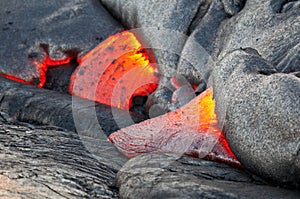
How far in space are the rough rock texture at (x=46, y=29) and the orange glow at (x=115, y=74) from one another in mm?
328

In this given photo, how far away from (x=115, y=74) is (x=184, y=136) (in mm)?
2812

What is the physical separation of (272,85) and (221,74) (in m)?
0.81

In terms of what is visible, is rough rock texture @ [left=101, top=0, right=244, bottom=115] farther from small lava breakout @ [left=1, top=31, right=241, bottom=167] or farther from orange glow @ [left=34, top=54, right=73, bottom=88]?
orange glow @ [left=34, top=54, right=73, bottom=88]

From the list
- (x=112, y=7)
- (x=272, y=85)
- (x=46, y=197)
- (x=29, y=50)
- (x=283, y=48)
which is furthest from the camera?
(x=112, y=7)

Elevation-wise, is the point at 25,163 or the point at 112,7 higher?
the point at 112,7

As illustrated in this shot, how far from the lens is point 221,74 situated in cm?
492

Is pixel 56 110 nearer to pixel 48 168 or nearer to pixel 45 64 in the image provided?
pixel 45 64

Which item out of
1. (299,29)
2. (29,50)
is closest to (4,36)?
(29,50)

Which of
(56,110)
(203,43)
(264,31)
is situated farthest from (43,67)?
(264,31)

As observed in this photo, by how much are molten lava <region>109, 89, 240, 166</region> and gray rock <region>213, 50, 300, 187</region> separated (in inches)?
5.4

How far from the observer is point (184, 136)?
4.88 metres

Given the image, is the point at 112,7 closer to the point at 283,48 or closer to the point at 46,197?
the point at 283,48

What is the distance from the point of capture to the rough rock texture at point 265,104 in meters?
3.95

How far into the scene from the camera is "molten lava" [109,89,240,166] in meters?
4.62
